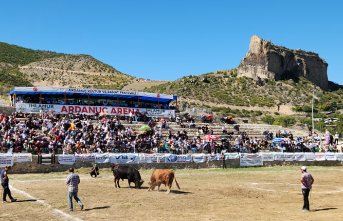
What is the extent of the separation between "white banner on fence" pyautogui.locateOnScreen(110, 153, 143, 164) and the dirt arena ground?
3332 mm

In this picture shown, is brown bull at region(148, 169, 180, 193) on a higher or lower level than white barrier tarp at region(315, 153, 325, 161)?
lower

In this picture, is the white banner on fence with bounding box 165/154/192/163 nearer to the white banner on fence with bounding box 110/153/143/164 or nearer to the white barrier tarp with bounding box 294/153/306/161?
the white banner on fence with bounding box 110/153/143/164

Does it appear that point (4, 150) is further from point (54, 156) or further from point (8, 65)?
point (8, 65)

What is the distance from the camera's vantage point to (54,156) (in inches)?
1308

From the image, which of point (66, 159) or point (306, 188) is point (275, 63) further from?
point (306, 188)

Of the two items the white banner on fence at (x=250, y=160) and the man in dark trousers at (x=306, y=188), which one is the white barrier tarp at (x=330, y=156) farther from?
the man in dark trousers at (x=306, y=188)

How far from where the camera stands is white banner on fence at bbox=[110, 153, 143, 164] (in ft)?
115

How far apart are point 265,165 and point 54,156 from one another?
1813 cm

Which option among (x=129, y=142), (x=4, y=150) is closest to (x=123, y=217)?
(x=4, y=150)

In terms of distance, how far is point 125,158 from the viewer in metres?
35.6

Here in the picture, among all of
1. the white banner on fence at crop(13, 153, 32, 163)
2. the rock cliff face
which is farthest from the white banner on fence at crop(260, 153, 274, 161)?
the rock cliff face

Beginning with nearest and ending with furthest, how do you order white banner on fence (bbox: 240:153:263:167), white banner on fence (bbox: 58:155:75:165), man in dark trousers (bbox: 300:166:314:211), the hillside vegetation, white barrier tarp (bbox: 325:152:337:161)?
man in dark trousers (bbox: 300:166:314:211)
white banner on fence (bbox: 58:155:75:165)
white banner on fence (bbox: 240:153:263:167)
white barrier tarp (bbox: 325:152:337:161)
the hillside vegetation

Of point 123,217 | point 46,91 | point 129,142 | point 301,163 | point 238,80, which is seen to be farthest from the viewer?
point 238,80

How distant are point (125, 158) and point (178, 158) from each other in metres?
4.38
